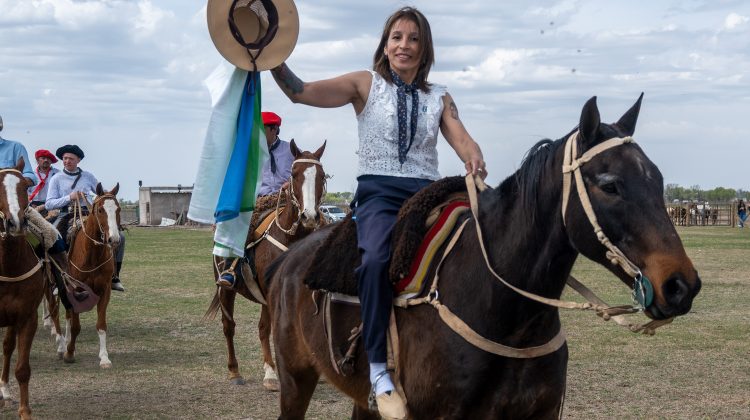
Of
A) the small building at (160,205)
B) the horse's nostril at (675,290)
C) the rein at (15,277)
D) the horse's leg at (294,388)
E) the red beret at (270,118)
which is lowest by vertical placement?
the small building at (160,205)

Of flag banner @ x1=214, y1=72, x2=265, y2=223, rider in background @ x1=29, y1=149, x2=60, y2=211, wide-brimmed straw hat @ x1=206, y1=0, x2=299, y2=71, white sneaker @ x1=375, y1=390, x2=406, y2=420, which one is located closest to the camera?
white sneaker @ x1=375, y1=390, x2=406, y2=420

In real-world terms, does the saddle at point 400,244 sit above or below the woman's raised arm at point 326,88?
below

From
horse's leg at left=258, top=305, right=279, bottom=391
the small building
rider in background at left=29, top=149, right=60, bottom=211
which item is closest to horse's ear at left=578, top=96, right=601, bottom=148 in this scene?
horse's leg at left=258, top=305, right=279, bottom=391

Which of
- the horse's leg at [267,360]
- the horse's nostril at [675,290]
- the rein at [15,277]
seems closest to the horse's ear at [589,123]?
the horse's nostril at [675,290]

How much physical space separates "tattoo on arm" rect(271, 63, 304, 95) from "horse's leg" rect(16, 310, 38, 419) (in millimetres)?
4993

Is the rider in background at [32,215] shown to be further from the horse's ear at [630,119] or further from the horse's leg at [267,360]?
the horse's ear at [630,119]

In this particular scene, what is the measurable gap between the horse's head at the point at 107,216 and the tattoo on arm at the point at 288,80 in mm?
7351

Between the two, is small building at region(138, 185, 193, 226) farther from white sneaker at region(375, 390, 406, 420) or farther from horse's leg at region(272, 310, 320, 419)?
white sneaker at region(375, 390, 406, 420)

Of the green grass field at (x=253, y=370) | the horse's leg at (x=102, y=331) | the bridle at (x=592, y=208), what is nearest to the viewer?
the bridle at (x=592, y=208)

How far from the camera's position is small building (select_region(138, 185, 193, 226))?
65062mm

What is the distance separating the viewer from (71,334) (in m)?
11.5

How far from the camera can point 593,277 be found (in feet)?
72.1

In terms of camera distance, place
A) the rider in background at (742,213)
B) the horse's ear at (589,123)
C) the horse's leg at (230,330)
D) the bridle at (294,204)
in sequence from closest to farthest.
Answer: the horse's ear at (589,123), the bridle at (294,204), the horse's leg at (230,330), the rider in background at (742,213)

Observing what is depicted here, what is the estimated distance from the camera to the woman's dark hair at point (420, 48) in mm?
4758
